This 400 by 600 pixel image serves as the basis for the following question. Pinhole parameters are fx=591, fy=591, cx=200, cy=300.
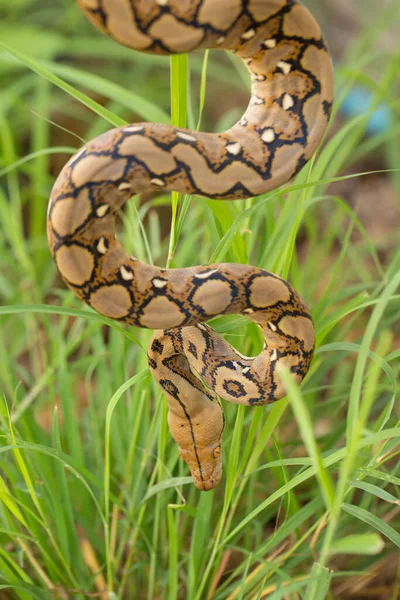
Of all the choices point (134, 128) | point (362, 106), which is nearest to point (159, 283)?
point (134, 128)

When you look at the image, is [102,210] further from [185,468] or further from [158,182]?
[185,468]

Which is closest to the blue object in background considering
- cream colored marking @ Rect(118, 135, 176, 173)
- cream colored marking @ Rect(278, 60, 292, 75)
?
cream colored marking @ Rect(278, 60, 292, 75)

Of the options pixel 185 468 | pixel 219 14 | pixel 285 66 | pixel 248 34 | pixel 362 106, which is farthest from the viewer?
pixel 362 106

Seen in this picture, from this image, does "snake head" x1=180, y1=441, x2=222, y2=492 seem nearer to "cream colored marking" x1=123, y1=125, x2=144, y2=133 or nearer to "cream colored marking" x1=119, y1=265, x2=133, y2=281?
"cream colored marking" x1=119, y1=265, x2=133, y2=281

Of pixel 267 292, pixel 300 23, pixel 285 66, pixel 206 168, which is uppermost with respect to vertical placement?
pixel 300 23

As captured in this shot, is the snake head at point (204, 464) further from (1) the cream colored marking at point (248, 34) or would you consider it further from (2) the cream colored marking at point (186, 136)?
(1) the cream colored marking at point (248, 34)
